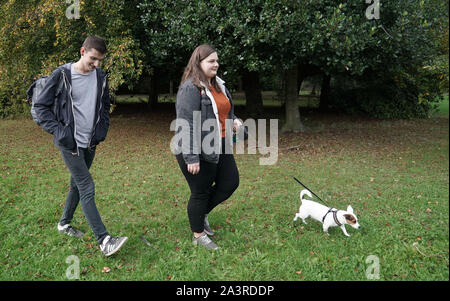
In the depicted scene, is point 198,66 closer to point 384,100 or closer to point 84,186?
point 84,186

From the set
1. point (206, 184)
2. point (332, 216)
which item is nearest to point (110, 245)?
point (206, 184)

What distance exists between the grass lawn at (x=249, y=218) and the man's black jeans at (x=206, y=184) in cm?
38

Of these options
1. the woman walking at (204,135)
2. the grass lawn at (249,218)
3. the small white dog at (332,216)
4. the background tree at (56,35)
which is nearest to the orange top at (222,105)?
the woman walking at (204,135)

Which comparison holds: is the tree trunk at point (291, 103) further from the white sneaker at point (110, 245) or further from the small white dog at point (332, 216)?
the white sneaker at point (110, 245)

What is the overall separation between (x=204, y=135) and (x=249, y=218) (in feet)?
5.37

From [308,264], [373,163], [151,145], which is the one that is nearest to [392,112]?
[373,163]

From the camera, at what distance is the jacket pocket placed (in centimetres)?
315

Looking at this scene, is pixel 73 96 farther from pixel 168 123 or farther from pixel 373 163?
pixel 168 123

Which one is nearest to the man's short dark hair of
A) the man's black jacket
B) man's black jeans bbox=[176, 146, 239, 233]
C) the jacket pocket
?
the man's black jacket

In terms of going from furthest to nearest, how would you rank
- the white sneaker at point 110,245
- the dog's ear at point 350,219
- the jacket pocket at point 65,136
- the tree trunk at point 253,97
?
the tree trunk at point 253,97
the dog's ear at point 350,219
the white sneaker at point 110,245
the jacket pocket at point 65,136

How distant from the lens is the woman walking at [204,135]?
3211 millimetres

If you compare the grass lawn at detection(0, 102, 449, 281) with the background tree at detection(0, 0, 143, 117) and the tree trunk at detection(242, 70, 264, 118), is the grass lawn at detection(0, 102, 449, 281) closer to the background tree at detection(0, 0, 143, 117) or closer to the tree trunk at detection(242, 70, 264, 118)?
the background tree at detection(0, 0, 143, 117)

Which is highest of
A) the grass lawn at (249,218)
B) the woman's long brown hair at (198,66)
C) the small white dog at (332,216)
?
the woman's long brown hair at (198,66)

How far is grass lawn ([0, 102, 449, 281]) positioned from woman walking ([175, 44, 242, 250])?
52cm
